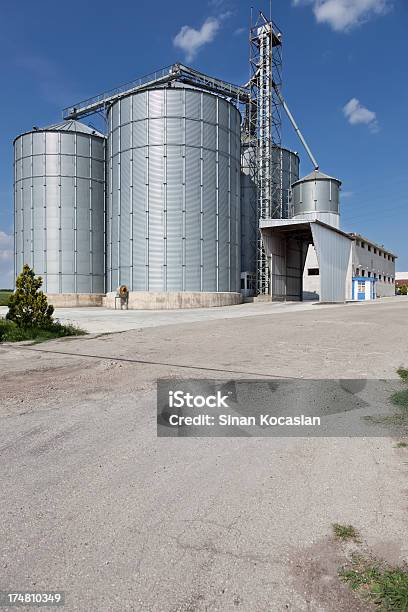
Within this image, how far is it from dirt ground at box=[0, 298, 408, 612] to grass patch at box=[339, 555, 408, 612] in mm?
86

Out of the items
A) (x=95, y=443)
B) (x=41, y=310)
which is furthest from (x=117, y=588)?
(x=41, y=310)

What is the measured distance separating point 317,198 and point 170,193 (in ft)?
73.0

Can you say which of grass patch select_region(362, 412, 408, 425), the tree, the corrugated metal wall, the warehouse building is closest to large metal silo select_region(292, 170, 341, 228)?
the warehouse building

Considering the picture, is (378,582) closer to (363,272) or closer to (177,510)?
(177,510)

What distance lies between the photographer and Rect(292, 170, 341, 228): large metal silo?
5044 centimetres

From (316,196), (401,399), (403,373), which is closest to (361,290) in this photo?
(316,196)

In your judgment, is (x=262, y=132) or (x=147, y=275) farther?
(x=262, y=132)

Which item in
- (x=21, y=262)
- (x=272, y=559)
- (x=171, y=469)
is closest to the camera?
(x=272, y=559)

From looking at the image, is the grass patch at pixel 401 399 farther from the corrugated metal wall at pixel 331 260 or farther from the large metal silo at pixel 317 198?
the large metal silo at pixel 317 198

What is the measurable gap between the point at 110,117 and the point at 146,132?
228 inches

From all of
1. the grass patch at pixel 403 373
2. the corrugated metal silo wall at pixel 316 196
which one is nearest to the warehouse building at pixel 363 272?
the corrugated metal silo wall at pixel 316 196

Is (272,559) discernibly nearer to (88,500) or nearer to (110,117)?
(88,500)

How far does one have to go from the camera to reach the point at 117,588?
8.21ft

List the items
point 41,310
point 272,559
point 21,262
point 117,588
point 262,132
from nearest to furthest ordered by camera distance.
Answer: point 117,588 → point 272,559 → point 41,310 → point 21,262 → point 262,132
